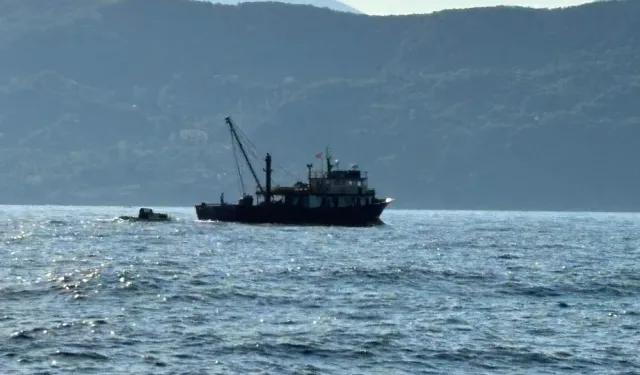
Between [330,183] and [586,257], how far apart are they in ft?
231

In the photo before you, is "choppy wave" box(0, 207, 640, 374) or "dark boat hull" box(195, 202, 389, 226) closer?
"choppy wave" box(0, 207, 640, 374)

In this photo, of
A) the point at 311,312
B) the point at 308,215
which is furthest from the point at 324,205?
the point at 311,312

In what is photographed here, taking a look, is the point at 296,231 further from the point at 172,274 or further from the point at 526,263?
the point at 172,274

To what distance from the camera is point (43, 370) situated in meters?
52.5

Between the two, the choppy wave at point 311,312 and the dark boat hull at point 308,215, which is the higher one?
the dark boat hull at point 308,215

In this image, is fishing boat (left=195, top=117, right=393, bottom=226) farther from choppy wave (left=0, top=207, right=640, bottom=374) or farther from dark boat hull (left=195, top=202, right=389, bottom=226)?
choppy wave (left=0, top=207, right=640, bottom=374)

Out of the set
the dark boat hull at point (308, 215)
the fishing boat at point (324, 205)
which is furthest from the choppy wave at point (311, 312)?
the fishing boat at point (324, 205)

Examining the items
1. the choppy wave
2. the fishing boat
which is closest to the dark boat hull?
the fishing boat

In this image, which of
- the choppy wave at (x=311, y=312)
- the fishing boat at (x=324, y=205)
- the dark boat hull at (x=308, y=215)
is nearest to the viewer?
the choppy wave at (x=311, y=312)

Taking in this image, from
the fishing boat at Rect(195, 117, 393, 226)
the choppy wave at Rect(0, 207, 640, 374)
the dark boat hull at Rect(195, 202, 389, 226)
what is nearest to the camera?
the choppy wave at Rect(0, 207, 640, 374)

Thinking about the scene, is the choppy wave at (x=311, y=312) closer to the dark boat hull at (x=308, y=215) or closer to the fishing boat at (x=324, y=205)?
Result: the dark boat hull at (x=308, y=215)

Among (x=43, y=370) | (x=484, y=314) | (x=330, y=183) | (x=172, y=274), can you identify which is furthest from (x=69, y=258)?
(x=330, y=183)

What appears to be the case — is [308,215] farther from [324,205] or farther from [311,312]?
[311,312]

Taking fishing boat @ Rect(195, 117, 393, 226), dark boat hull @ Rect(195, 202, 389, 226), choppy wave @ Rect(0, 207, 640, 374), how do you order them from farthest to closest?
fishing boat @ Rect(195, 117, 393, 226) < dark boat hull @ Rect(195, 202, 389, 226) < choppy wave @ Rect(0, 207, 640, 374)
